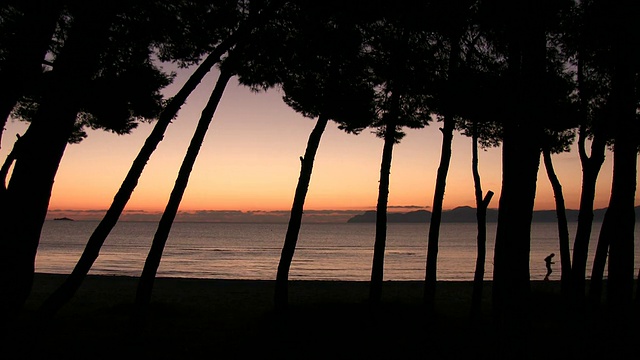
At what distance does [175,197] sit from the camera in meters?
9.20

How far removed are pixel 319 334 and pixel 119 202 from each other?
3.49 metres

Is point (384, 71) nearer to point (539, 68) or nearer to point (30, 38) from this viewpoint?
point (539, 68)

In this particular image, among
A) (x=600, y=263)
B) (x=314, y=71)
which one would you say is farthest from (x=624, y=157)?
(x=314, y=71)

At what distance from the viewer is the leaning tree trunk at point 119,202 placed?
23.0 feet

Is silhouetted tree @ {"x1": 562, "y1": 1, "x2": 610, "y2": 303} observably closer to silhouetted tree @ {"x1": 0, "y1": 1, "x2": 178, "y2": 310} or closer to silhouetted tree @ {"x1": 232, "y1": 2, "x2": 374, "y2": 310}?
silhouetted tree @ {"x1": 232, "y1": 2, "x2": 374, "y2": 310}

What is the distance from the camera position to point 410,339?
8.81 m

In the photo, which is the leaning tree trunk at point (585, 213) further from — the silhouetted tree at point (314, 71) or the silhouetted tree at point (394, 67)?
the silhouetted tree at point (314, 71)

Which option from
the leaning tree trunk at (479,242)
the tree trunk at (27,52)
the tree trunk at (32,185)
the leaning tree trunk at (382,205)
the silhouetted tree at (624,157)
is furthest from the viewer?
the leaning tree trunk at (382,205)

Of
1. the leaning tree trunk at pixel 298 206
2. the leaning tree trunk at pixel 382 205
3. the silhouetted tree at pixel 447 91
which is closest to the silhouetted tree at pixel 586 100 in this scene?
the silhouetted tree at pixel 447 91

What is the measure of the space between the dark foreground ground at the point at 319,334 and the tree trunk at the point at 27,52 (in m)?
2.21

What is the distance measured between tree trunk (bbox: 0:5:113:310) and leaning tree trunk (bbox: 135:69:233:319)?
3.16 m

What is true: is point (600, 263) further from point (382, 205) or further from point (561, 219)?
point (382, 205)

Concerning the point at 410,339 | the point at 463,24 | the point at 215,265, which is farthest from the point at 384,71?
the point at 215,265

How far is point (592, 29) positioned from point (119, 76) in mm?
8513
